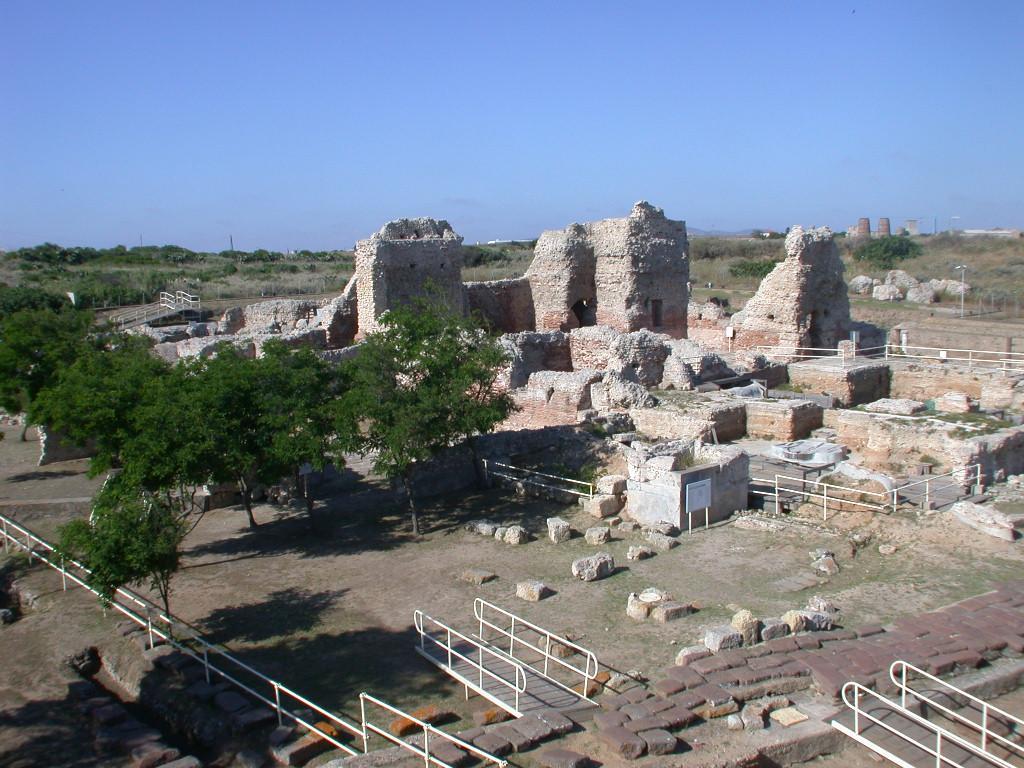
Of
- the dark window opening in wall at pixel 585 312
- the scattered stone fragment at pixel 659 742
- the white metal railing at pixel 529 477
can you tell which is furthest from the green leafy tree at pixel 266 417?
the dark window opening in wall at pixel 585 312

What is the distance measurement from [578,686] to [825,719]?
→ 2508mm

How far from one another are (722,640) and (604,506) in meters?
5.62

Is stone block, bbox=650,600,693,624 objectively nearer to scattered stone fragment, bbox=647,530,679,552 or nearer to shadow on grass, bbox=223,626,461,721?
scattered stone fragment, bbox=647,530,679,552

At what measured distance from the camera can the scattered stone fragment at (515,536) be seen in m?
14.7

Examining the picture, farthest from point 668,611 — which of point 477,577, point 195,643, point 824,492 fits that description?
point 195,643

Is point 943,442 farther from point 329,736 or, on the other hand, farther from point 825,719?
point 329,736

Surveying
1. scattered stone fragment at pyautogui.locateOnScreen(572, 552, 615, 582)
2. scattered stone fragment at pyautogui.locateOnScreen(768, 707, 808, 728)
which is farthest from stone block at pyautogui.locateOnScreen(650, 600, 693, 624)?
scattered stone fragment at pyautogui.locateOnScreen(768, 707, 808, 728)

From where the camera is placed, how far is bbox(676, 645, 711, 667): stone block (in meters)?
9.94

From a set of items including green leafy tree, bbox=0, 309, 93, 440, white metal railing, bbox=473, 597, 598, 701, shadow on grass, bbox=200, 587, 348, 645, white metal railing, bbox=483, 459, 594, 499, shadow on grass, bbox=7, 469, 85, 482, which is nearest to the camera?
white metal railing, bbox=473, 597, 598, 701

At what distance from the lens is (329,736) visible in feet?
28.8

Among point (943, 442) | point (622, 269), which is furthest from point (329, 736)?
point (622, 269)

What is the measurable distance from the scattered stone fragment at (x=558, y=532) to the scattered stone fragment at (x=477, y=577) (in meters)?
1.58

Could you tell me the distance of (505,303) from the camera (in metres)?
30.4

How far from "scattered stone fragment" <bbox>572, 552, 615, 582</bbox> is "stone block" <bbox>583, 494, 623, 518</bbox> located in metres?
2.47
